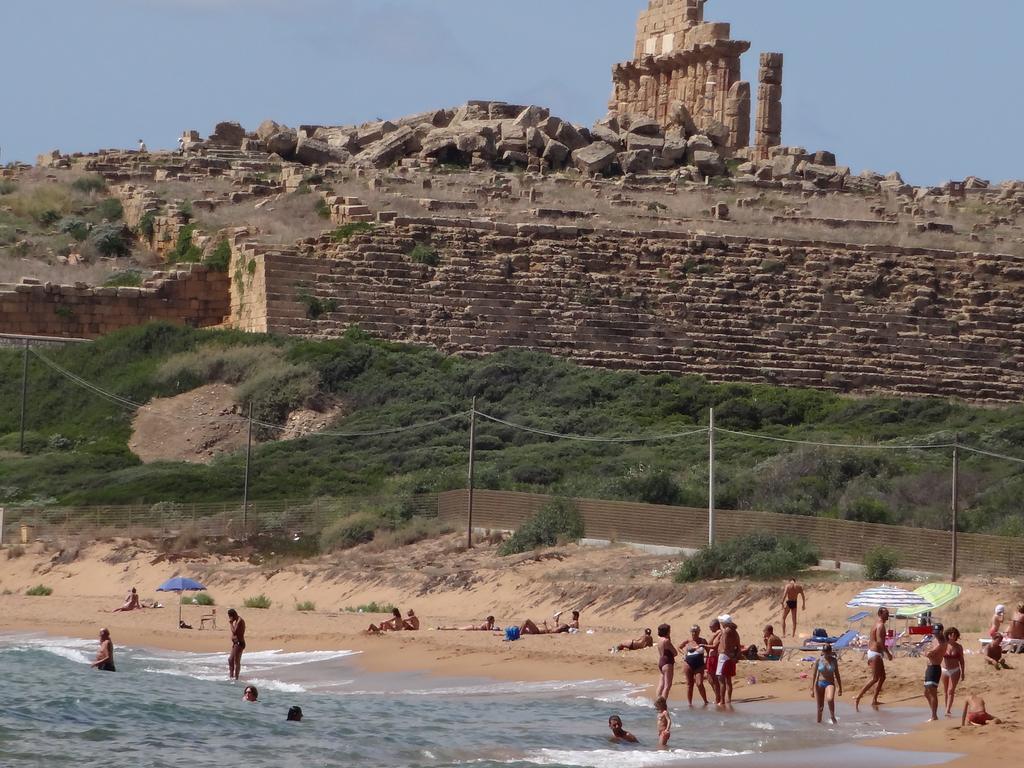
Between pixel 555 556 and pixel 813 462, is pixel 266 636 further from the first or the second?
pixel 813 462

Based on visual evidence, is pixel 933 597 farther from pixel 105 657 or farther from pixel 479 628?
pixel 105 657

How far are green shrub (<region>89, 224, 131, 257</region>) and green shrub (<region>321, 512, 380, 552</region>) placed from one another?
15.3 metres

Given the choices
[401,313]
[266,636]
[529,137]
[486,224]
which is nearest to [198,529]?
[266,636]

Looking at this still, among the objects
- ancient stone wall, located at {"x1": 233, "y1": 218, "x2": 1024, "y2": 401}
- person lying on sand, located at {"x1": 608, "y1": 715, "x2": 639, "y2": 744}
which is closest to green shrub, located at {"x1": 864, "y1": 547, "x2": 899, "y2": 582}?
person lying on sand, located at {"x1": 608, "y1": 715, "x2": 639, "y2": 744}

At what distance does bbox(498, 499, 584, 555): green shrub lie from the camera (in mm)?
30844

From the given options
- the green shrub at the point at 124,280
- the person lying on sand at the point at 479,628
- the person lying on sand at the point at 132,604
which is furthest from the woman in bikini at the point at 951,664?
the green shrub at the point at 124,280

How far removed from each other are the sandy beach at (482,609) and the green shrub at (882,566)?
1.07 feet

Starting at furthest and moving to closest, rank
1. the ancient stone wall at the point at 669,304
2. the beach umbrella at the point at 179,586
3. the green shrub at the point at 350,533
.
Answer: the ancient stone wall at the point at 669,304, the green shrub at the point at 350,533, the beach umbrella at the point at 179,586

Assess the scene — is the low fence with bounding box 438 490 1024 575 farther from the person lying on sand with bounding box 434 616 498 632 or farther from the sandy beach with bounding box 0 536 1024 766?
the person lying on sand with bounding box 434 616 498 632

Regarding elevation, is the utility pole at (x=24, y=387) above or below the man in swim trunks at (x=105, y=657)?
above

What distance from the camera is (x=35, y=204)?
50.3 metres

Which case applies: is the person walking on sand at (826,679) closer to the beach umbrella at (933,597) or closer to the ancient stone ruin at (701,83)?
the beach umbrella at (933,597)

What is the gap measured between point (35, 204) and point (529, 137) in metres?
11.4

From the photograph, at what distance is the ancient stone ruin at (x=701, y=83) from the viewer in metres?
57.0
